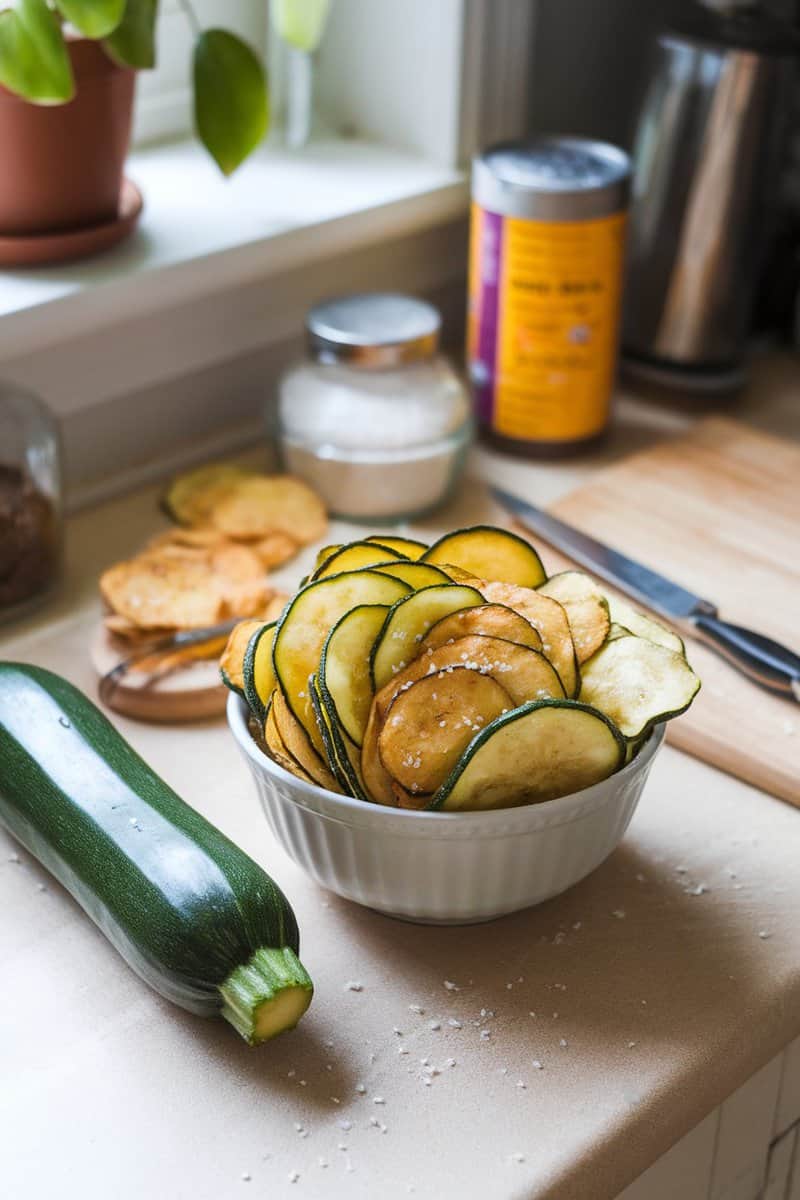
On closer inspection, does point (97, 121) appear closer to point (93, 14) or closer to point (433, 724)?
point (93, 14)

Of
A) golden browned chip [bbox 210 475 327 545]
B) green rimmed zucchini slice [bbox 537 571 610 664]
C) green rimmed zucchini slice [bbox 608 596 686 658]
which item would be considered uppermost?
green rimmed zucchini slice [bbox 537 571 610 664]

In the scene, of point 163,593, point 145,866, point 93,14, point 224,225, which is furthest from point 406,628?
point 224,225

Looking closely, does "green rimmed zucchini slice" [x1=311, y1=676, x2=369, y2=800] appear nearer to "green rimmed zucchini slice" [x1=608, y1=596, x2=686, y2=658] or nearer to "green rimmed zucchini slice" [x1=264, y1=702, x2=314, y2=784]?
"green rimmed zucchini slice" [x1=264, y1=702, x2=314, y2=784]

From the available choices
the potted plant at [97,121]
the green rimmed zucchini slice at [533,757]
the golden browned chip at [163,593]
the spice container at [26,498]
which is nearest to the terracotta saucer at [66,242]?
the potted plant at [97,121]

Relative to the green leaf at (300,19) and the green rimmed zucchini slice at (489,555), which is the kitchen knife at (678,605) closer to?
the green rimmed zucchini slice at (489,555)

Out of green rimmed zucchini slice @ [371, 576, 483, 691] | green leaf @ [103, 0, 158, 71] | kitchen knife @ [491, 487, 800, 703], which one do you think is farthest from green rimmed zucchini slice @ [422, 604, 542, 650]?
green leaf @ [103, 0, 158, 71]
